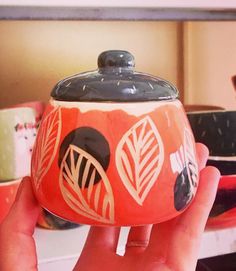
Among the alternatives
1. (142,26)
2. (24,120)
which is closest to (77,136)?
(24,120)

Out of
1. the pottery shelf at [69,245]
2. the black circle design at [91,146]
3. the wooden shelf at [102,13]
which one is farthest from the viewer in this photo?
the wooden shelf at [102,13]

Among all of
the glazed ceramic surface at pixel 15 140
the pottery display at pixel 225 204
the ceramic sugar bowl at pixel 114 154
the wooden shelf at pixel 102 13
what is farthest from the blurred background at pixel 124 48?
the ceramic sugar bowl at pixel 114 154

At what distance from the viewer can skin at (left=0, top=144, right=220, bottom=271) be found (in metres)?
0.35

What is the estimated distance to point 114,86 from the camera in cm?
29

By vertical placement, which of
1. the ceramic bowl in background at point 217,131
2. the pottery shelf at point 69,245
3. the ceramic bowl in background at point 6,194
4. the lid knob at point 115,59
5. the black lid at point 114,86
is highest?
the lid knob at point 115,59

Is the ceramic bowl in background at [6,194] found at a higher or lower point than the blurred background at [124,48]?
lower

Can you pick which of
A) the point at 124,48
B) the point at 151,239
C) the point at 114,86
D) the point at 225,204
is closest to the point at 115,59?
the point at 114,86

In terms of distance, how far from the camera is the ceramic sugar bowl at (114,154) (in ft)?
0.93

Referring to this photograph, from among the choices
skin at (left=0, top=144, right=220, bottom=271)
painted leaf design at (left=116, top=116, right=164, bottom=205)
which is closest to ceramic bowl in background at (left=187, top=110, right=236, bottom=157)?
skin at (left=0, top=144, right=220, bottom=271)

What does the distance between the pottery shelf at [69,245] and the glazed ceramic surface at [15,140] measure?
3.1 inches

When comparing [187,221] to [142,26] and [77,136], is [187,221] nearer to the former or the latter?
[77,136]

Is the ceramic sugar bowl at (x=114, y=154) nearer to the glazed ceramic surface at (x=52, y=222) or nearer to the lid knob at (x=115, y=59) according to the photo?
the lid knob at (x=115, y=59)

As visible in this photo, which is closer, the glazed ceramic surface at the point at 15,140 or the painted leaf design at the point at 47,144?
the painted leaf design at the point at 47,144

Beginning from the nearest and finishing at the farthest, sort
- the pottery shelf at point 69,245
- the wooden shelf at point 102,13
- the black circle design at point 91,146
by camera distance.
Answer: the black circle design at point 91,146
the pottery shelf at point 69,245
the wooden shelf at point 102,13
